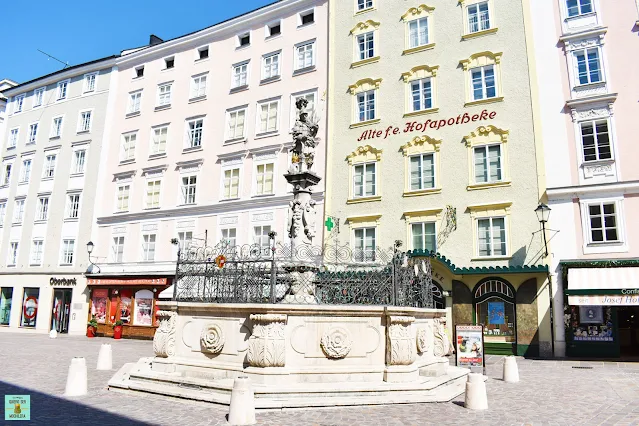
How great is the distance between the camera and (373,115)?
27328 mm

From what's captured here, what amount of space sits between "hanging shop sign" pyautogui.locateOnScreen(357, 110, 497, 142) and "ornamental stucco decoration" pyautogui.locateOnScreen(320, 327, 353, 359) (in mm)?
16682

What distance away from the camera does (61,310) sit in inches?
1382

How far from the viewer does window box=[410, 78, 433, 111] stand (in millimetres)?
25891

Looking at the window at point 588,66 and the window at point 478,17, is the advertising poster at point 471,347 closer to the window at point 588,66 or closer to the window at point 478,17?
the window at point 588,66

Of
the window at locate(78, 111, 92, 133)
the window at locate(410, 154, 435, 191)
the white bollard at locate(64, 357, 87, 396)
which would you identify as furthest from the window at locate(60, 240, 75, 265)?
the white bollard at locate(64, 357, 87, 396)

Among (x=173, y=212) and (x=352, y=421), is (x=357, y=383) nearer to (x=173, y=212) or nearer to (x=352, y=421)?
(x=352, y=421)

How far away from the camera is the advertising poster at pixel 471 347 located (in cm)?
1456

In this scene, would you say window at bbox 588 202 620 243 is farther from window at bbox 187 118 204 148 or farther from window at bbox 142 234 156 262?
window at bbox 142 234 156 262

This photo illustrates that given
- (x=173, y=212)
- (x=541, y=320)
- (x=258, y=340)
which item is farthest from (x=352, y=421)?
(x=173, y=212)

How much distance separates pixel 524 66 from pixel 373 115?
7.86 metres

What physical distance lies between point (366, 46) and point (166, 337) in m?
21.6

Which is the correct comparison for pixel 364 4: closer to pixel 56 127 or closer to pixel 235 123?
pixel 235 123

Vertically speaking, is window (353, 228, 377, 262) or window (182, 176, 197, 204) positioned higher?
window (182, 176, 197, 204)

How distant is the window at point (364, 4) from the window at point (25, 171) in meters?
29.2
